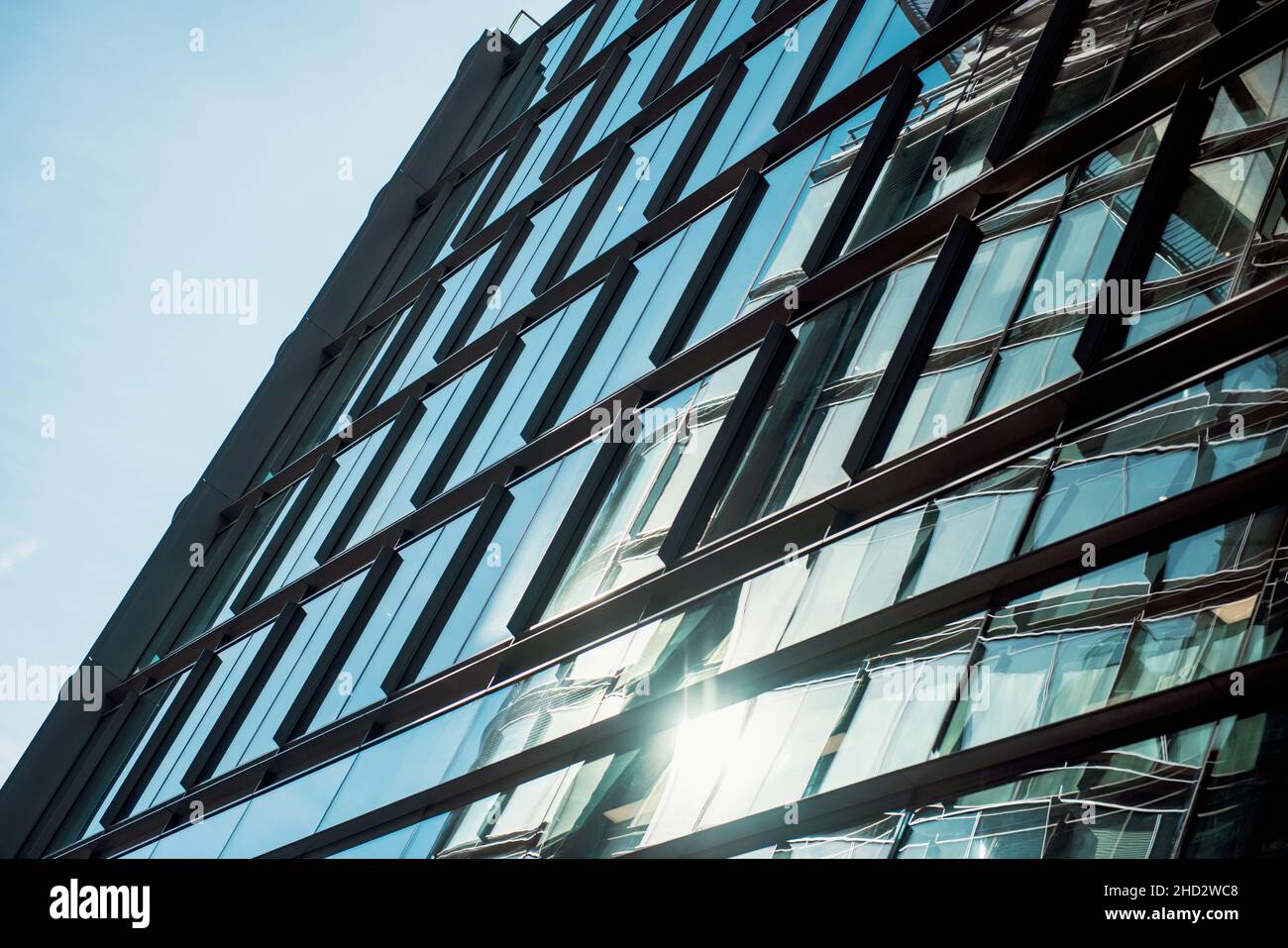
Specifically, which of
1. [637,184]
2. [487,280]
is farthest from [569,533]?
[487,280]

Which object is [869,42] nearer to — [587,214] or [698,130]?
[698,130]

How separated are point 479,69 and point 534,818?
936 inches

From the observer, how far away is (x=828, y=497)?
378 inches

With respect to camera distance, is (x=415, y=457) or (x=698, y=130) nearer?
(x=698, y=130)

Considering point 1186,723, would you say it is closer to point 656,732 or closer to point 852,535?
point 852,535

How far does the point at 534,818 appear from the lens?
32.0ft

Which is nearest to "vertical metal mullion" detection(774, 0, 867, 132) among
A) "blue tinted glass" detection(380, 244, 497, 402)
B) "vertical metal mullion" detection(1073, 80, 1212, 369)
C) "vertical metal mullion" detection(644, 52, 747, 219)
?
"vertical metal mullion" detection(644, 52, 747, 219)

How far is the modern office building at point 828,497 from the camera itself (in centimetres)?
641

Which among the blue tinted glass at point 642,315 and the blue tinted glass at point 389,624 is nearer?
the blue tinted glass at point 642,315

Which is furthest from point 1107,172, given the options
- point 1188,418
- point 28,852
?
point 28,852

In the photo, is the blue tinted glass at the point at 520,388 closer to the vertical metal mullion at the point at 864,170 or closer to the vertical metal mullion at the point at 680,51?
the vertical metal mullion at the point at 680,51

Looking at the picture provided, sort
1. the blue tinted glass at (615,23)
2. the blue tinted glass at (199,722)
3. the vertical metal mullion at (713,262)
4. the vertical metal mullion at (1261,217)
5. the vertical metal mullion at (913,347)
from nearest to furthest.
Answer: the vertical metal mullion at (1261,217)
the vertical metal mullion at (913,347)
the vertical metal mullion at (713,262)
the blue tinted glass at (199,722)
the blue tinted glass at (615,23)

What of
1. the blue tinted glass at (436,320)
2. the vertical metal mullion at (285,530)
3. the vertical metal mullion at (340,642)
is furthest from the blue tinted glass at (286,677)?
the blue tinted glass at (436,320)

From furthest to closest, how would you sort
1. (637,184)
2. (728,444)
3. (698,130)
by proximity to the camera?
(637,184) → (698,130) → (728,444)
